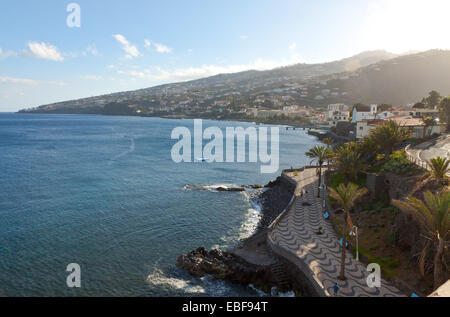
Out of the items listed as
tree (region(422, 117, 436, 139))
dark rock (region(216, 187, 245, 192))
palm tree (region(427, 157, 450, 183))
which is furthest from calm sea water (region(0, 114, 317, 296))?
tree (region(422, 117, 436, 139))


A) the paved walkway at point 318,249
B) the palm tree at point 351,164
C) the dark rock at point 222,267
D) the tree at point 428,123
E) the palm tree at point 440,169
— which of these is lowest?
the dark rock at point 222,267

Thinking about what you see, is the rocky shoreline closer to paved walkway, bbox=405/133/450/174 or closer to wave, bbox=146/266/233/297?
wave, bbox=146/266/233/297

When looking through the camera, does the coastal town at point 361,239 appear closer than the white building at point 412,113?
Yes

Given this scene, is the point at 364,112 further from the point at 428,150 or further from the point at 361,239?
the point at 361,239

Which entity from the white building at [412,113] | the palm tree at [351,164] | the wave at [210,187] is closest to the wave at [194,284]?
the palm tree at [351,164]

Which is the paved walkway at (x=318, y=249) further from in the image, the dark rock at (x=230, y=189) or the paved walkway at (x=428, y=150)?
the dark rock at (x=230, y=189)

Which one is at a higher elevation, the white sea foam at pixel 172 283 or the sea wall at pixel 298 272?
the sea wall at pixel 298 272

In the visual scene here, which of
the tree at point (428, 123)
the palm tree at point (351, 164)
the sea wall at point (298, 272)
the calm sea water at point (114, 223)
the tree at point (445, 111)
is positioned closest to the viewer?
the sea wall at point (298, 272)
